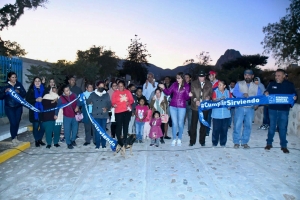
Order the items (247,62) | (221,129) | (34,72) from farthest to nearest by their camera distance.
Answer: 1. (247,62)
2. (34,72)
3. (221,129)

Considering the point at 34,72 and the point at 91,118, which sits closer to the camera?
the point at 91,118

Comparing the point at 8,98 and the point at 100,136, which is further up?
the point at 8,98

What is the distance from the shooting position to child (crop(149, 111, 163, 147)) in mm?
7754

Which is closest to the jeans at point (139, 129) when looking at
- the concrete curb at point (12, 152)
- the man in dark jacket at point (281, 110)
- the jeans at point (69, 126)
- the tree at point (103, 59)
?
the jeans at point (69, 126)

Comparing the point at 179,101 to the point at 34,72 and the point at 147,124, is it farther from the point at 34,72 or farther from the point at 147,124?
Answer: the point at 34,72

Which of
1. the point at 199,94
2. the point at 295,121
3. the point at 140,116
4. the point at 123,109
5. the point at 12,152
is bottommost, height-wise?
the point at 12,152

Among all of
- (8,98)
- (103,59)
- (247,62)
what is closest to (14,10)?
(103,59)

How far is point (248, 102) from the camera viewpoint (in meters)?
7.05

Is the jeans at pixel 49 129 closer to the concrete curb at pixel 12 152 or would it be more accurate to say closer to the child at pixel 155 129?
the concrete curb at pixel 12 152

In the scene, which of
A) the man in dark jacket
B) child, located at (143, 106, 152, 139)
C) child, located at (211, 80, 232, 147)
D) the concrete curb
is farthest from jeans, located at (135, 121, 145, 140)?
the man in dark jacket

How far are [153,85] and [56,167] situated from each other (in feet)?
17.7

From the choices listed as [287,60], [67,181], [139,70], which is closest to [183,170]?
[67,181]

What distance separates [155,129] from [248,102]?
2.84m

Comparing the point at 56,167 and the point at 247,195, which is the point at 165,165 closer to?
the point at 247,195
